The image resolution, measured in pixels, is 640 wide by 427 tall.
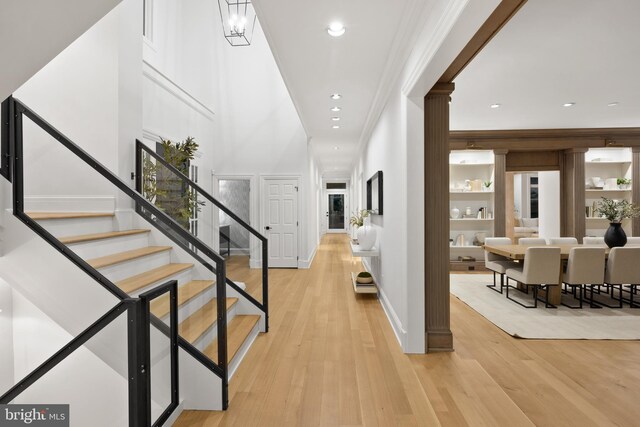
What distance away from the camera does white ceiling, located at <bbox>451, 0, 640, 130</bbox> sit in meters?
2.77

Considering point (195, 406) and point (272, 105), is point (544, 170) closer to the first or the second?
point (272, 105)

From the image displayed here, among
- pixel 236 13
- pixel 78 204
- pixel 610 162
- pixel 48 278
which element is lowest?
pixel 48 278

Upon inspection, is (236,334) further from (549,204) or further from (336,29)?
(549,204)

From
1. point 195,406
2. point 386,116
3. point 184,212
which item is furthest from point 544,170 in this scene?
point 195,406

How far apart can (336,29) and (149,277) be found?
2.42m

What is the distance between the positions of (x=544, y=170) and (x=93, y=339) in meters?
8.08

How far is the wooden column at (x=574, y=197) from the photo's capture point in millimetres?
6777

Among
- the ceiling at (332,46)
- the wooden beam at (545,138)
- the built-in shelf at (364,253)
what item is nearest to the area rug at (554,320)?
the built-in shelf at (364,253)

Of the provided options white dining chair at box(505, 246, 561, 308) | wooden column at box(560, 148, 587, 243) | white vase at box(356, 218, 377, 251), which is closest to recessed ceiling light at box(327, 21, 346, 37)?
white vase at box(356, 218, 377, 251)

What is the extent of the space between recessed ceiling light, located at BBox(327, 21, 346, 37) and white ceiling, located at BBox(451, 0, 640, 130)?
1.37m

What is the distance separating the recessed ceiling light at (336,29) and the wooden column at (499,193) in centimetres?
542

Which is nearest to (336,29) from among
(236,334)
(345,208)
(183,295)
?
(183,295)

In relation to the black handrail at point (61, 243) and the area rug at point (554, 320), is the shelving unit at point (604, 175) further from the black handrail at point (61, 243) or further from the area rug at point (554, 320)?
the black handrail at point (61, 243)

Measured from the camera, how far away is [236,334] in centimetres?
319
